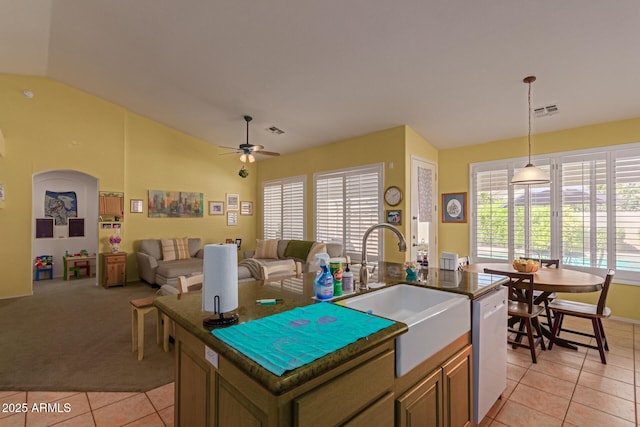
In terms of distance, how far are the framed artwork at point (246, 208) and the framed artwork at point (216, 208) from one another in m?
0.55

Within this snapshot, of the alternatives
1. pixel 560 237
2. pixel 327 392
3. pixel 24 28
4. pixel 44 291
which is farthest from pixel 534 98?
pixel 44 291

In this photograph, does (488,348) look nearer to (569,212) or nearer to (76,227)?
(569,212)

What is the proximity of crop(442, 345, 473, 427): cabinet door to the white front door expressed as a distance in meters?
3.05

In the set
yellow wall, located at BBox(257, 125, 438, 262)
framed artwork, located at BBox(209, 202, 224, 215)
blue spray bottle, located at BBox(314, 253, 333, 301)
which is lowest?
blue spray bottle, located at BBox(314, 253, 333, 301)

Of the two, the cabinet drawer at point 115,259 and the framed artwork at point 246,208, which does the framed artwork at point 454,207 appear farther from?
the cabinet drawer at point 115,259

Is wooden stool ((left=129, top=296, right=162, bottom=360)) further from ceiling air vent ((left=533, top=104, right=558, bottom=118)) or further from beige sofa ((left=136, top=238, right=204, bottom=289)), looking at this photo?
ceiling air vent ((left=533, top=104, right=558, bottom=118))

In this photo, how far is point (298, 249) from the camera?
21.0ft

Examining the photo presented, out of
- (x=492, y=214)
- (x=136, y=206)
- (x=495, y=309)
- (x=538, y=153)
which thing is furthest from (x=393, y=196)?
(x=136, y=206)

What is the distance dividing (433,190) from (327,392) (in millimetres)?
5075

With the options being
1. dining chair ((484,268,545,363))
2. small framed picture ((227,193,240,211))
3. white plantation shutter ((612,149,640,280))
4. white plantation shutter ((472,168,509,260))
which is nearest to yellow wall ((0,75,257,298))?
small framed picture ((227,193,240,211))

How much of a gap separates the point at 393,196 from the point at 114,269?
5441mm

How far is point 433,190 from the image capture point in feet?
18.2

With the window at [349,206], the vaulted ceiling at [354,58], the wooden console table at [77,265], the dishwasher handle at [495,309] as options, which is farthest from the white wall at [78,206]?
the dishwasher handle at [495,309]

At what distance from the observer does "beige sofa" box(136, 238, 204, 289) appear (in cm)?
545
